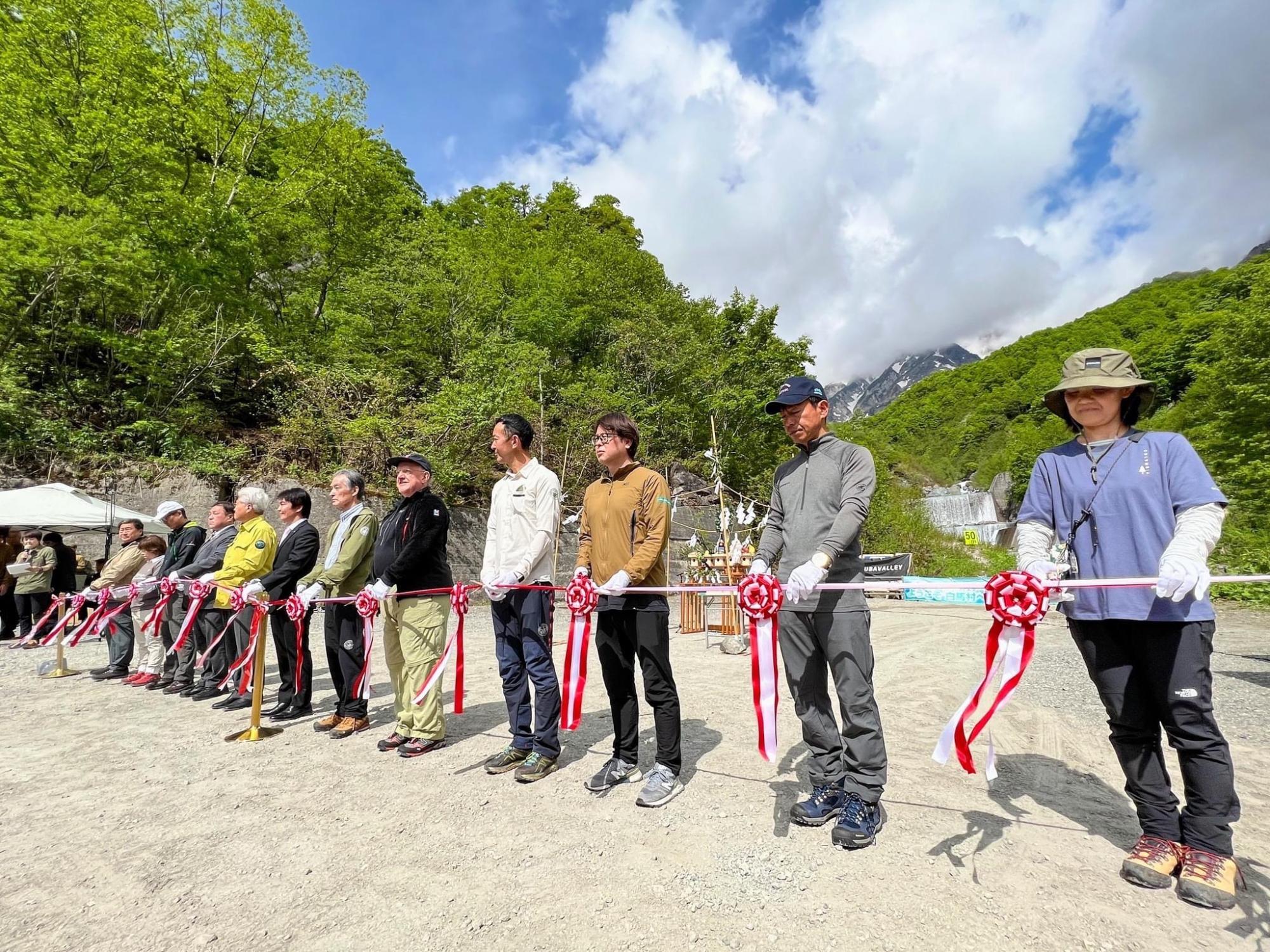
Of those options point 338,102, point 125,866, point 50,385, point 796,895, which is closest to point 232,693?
point 125,866

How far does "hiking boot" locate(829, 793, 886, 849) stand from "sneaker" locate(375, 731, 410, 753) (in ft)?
9.64

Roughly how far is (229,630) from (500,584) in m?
3.95

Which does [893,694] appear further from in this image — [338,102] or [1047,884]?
[338,102]

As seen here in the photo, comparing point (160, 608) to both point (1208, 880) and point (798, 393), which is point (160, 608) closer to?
point (798, 393)

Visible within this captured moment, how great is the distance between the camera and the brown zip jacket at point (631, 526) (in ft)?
10.9

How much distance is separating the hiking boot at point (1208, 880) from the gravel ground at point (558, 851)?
4 cm

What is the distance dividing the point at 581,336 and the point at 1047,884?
23680mm

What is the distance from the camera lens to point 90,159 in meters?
13.2

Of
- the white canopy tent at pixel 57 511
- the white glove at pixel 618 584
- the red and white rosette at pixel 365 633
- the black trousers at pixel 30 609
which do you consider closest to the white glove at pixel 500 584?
the white glove at pixel 618 584

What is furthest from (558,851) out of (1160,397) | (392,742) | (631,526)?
(1160,397)

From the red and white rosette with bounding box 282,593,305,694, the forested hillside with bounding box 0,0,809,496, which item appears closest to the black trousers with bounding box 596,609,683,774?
the red and white rosette with bounding box 282,593,305,694

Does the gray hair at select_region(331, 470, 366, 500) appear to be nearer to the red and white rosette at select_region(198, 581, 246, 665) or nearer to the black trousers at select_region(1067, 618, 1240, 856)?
the red and white rosette at select_region(198, 581, 246, 665)

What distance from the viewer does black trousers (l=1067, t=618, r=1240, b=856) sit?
86.5 inches

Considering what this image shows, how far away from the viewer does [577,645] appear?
3.72m
